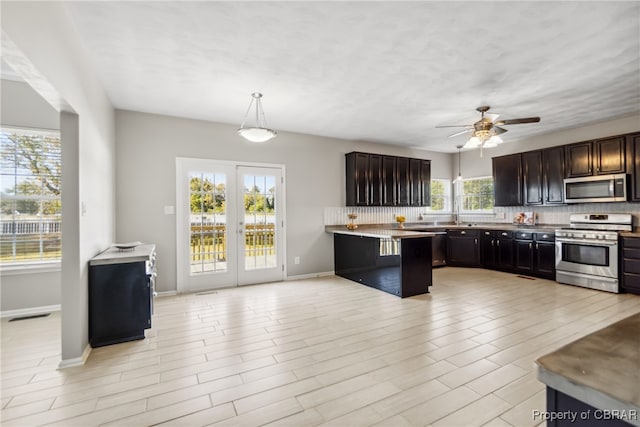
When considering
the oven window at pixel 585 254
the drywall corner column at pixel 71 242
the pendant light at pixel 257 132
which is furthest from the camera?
the oven window at pixel 585 254

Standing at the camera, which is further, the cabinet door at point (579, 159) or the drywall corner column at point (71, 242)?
the cabinet door at point (579, 159)

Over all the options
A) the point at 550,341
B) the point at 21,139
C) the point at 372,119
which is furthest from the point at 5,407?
the point at 372,119

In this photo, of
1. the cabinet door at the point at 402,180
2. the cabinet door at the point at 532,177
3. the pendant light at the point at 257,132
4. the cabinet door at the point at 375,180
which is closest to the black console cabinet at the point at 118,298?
the pendant light at the point at 257,132

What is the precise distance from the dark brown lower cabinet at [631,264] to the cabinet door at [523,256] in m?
1.20

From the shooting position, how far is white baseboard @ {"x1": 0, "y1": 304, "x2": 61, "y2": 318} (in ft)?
11.4

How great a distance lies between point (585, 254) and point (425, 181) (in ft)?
9.77

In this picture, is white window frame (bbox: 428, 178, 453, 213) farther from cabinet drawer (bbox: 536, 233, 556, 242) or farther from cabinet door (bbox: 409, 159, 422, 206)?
cabinet drawer (bbox: 536, 233, 556, 242)

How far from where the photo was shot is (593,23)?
234 cm

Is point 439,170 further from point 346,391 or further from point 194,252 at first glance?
point 346,391

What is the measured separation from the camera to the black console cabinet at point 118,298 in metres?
2.71

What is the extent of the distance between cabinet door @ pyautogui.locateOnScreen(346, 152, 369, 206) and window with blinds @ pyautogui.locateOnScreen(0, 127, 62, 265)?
442 centimetres

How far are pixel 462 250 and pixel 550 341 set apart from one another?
369cm

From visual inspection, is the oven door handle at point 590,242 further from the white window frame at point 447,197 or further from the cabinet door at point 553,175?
the white window frame at point 447,197

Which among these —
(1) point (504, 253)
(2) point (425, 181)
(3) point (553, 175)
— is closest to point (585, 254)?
(1) point (504, 253)
